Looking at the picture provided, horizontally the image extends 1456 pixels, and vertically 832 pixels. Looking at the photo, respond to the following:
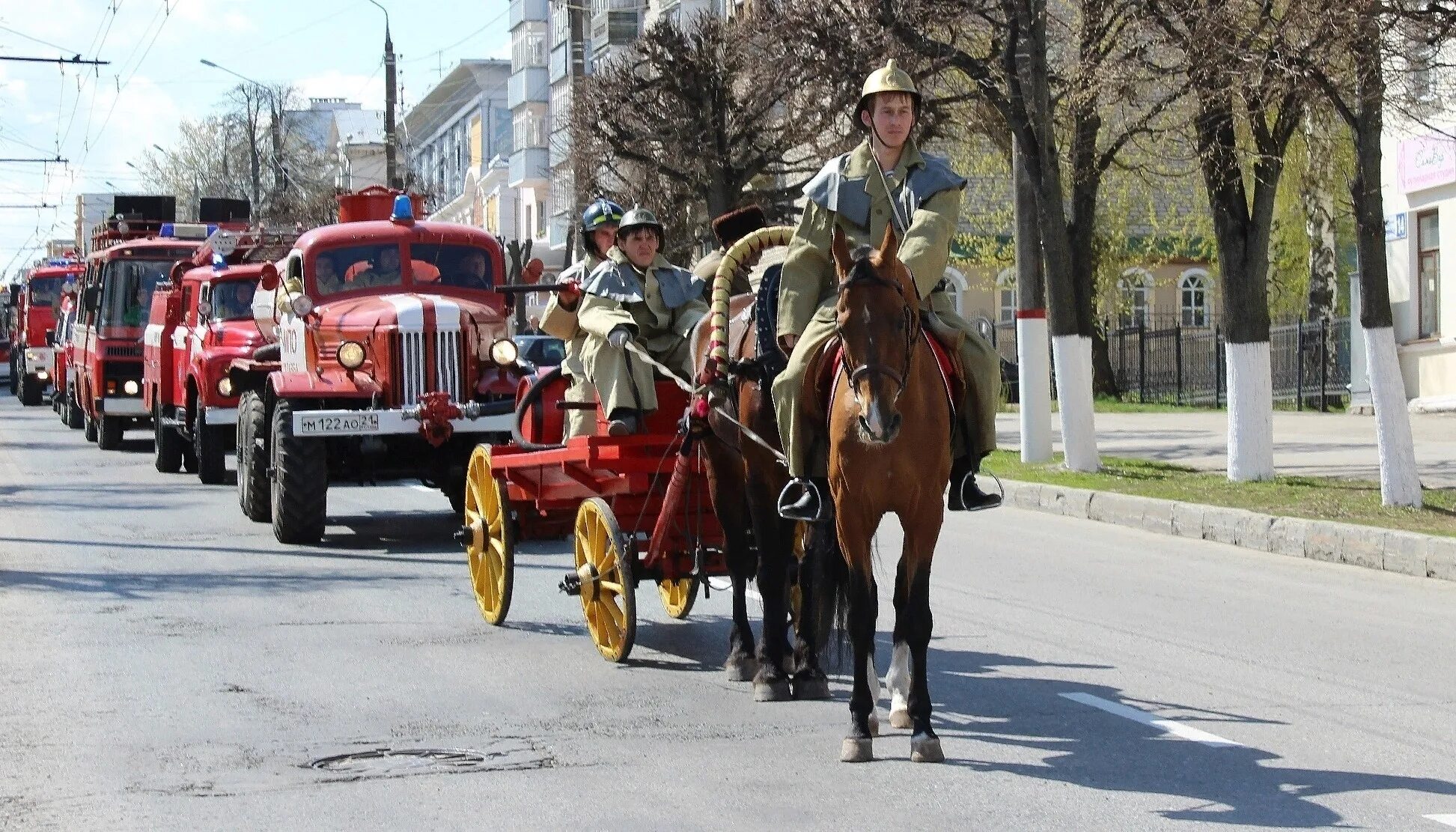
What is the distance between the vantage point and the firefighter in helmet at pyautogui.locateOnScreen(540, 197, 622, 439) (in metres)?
11.2

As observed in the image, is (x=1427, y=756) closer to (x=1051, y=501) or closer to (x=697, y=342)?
(x=697, y=342)

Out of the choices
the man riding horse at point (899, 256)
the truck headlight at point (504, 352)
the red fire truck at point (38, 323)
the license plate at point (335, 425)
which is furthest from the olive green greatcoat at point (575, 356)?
the red fire truck at point (38, 323)

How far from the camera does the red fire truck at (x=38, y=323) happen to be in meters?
50.2

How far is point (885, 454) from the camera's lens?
7711 millimetres

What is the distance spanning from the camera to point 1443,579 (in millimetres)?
13805

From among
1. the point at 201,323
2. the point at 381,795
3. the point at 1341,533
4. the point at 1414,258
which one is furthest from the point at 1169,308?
the point at 381,795

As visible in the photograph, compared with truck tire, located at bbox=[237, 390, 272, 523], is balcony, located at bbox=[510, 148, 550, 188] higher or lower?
higher

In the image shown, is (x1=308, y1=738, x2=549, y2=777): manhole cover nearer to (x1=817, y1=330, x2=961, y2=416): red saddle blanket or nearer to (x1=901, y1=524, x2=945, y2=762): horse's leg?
(x1=901, y1=524, x2=945, y2=762): horse's leg

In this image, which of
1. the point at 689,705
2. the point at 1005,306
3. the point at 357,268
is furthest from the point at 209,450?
the point at 1005,306

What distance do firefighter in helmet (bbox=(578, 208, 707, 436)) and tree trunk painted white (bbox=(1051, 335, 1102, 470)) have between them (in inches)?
440

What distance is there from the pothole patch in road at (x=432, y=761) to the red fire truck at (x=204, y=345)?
42.2 ft

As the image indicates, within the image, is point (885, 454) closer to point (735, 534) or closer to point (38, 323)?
point (735, 534)

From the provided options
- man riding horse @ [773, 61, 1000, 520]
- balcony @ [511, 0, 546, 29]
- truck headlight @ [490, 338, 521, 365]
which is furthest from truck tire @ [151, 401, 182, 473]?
balcony @ [511, 0, 546, 29]

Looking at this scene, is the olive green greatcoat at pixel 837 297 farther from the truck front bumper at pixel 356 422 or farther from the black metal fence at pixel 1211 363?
the black metal fence at pixel 1211 363
